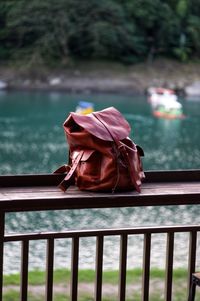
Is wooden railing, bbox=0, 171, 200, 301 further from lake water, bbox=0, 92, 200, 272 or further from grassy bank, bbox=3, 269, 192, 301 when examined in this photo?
lake water, bbox=0, 92, 200, 272

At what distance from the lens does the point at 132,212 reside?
7582 mm

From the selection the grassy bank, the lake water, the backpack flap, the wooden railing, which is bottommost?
the lake water

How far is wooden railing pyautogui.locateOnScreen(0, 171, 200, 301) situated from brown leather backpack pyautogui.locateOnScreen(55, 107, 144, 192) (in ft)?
0.11

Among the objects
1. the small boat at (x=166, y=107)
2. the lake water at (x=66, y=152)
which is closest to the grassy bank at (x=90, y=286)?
the lake water at (x=66, y=152)

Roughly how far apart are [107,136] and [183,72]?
3241 centimetres

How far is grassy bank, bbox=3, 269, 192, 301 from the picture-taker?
A: 3809 mm

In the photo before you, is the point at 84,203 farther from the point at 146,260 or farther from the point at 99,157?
the point at 146,260

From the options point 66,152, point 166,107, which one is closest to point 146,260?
point 66,152

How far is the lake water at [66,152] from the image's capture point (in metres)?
5.66

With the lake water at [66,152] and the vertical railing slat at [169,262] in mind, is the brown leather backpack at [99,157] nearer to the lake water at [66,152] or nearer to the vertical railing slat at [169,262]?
the vertical railing slat at [169,262]

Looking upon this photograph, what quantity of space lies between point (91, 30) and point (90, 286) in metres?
30.9

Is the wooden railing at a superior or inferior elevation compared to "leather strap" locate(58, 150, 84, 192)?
inferior

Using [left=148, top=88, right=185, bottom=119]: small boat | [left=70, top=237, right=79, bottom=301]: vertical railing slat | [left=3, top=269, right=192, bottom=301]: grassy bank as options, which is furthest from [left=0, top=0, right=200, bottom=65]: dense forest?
[left=70, top=237, right=79, bottom=301]: vertical railing slat

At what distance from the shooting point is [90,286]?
4.15 meters
